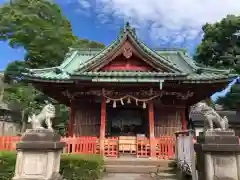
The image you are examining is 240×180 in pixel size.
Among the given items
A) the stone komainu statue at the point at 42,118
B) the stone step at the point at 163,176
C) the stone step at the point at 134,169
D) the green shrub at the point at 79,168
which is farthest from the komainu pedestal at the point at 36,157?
the stone step at the point at 163,176

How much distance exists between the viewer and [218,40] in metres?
28.8

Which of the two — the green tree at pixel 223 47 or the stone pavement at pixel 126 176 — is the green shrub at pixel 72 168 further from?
the green tree at pixel 223 47

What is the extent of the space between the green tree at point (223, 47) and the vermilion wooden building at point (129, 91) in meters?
13.0

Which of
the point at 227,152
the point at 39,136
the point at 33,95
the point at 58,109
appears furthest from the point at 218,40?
the point at 39,136

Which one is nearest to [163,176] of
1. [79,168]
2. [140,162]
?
[140,162]

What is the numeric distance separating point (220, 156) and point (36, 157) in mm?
5611

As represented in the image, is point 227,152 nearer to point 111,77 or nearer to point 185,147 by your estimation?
point 185,147

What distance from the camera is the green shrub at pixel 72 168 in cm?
803

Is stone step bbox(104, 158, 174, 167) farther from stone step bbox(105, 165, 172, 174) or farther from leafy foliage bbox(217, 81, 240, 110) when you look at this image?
leafy foliage bbox(217, 81, 240, 110)

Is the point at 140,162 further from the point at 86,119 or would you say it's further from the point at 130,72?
the point at 86,119

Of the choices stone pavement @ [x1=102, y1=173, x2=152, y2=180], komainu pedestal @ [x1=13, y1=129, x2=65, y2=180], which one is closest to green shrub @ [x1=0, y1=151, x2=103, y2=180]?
stone pavement @ [x1=102, y1=173, x2=152, y2=180]

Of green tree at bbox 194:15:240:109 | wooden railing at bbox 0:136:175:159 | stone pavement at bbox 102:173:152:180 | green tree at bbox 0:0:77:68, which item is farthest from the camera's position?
green tree at bbox 194:15:240:109

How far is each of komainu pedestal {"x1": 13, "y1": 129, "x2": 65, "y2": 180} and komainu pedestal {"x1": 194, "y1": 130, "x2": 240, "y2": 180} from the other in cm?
464

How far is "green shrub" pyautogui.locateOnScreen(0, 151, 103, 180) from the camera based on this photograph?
26.3 feet
